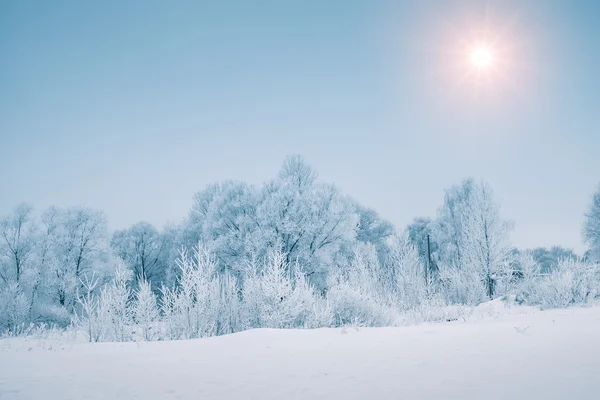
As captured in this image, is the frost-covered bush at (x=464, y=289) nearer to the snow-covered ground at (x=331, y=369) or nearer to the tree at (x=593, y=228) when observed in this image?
the snow-covered ground at (x=331, y=369)

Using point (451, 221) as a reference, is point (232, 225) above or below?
below

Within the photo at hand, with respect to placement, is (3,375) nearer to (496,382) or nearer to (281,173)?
(496,382)

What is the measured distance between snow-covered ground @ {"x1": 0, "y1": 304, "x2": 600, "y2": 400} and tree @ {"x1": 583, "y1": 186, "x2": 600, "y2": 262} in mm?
33331

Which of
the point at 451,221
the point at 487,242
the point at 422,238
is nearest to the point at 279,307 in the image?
the point at 487,242

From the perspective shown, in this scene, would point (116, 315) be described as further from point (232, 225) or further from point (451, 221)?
point (451, 221)

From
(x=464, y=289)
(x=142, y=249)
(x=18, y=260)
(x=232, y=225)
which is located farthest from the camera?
(x=142, y=249)

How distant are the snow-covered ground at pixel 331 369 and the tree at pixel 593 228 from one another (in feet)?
109

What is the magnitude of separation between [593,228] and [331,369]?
3846cm

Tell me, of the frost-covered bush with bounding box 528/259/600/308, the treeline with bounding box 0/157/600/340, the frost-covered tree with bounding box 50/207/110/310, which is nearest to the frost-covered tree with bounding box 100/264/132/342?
the treeline with bounding box 0/157/600/340

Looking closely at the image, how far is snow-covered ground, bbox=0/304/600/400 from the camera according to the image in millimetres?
3283

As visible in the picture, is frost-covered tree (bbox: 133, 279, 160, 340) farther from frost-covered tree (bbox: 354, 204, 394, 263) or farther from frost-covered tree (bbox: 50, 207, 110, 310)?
frost-covered tree (bbox: 354, 204, 394, 263)

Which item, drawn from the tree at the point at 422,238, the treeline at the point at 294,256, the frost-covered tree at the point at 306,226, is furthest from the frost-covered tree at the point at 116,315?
the tree at the point at 422,238

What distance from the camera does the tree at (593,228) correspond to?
31.8 meters

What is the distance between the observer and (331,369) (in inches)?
167
